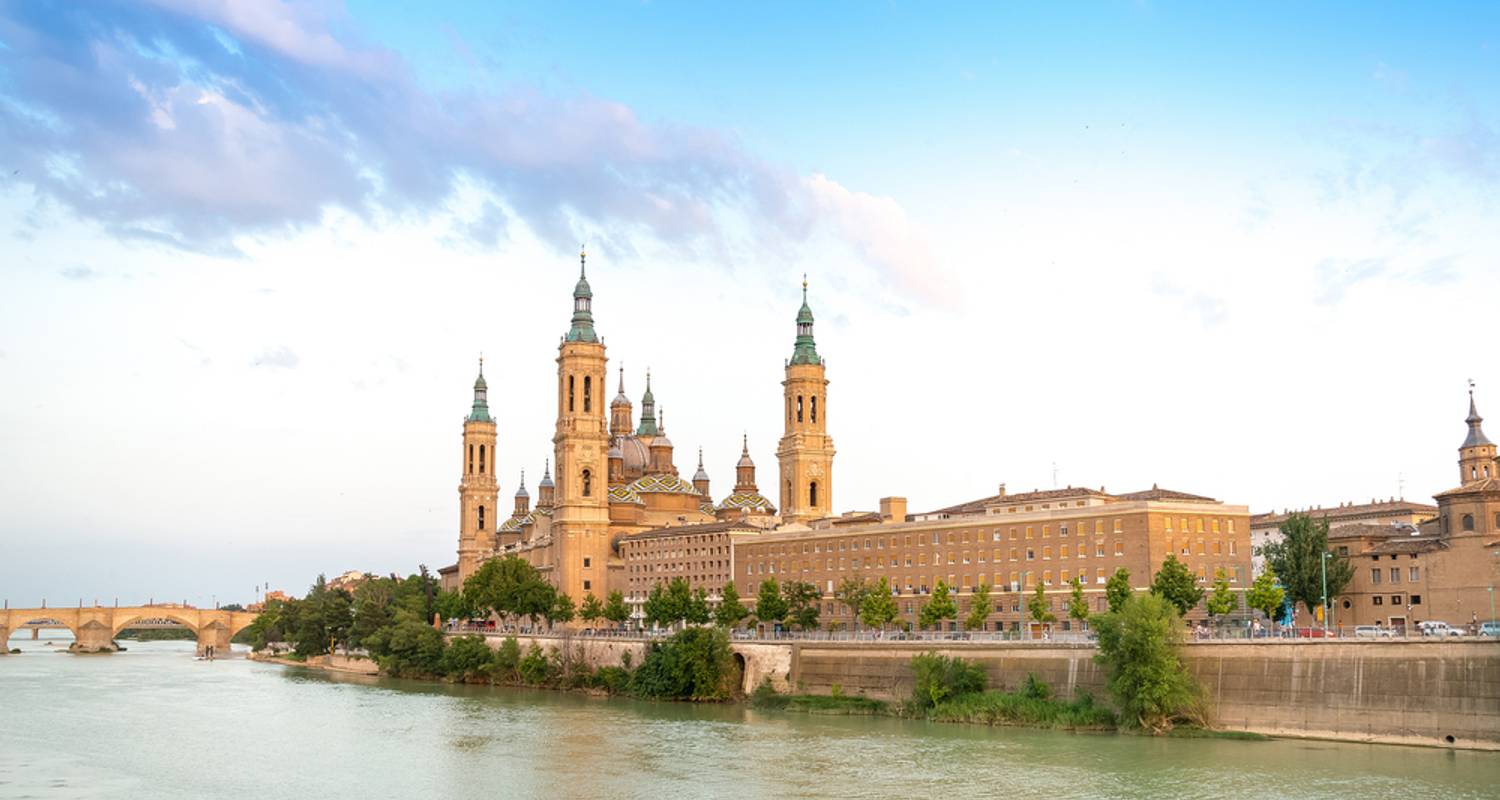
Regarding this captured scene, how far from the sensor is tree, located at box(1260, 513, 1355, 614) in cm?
8662

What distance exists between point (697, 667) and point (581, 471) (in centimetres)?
5343

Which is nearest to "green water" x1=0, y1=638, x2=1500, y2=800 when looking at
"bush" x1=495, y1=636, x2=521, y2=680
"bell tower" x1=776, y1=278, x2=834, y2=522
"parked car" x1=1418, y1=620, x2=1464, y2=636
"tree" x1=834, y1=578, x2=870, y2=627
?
"parked car" x1=1418, y1=620, x2=1464, y2=636

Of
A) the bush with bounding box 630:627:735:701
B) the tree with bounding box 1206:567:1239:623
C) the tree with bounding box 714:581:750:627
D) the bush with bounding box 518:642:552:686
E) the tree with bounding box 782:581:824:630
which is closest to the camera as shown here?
the tree with bounding box 1206:567:1239:623

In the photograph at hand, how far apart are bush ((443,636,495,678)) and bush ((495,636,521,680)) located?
0.67 metres

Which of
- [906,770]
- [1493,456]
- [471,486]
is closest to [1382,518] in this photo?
[1493,456]

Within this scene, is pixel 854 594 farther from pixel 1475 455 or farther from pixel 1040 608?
pixel 1475 455

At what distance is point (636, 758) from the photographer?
6328 centimetres

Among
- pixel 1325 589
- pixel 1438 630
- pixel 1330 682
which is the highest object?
pixel 1325 589

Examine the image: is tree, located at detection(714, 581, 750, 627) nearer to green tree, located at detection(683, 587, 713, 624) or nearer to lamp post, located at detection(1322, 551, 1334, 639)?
green tree, located at detection(683, 587, 713, 624)

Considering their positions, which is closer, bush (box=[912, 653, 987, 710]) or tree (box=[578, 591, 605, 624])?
bush (box=[912, 653, 987, 710])

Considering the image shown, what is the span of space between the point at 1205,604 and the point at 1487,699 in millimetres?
31681

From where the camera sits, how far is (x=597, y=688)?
A: 332 feet

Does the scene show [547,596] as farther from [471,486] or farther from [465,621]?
[471,486]

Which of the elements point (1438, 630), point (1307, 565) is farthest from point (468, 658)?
point (1438, 630)
